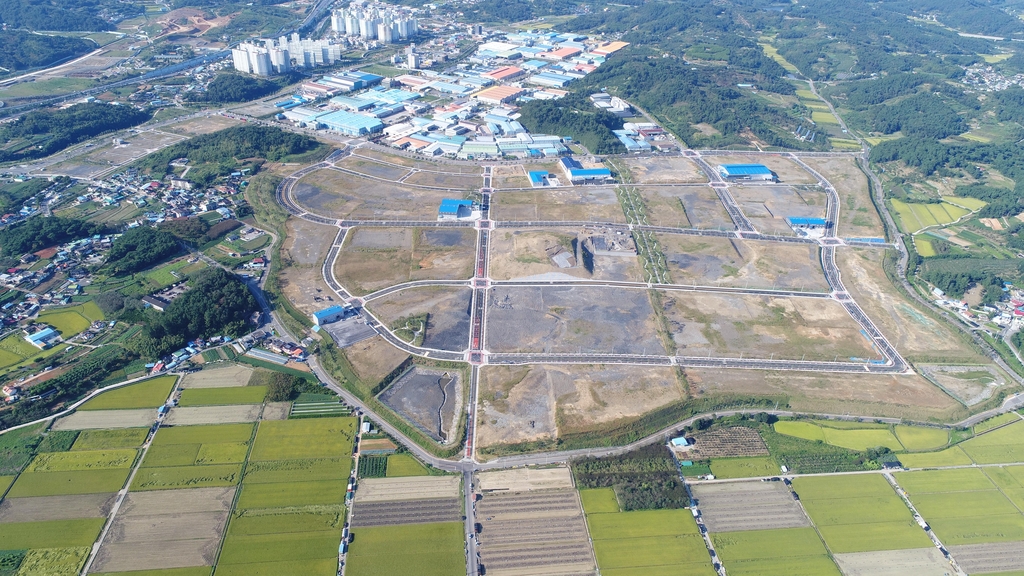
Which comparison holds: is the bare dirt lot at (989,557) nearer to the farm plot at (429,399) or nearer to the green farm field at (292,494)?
the farm plot at (429,399)

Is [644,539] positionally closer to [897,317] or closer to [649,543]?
[649,543]

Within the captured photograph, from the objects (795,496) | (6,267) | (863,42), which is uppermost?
(863,42)

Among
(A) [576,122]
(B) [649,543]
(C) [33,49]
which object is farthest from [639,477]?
(C) [33,49]

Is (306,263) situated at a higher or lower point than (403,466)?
higher

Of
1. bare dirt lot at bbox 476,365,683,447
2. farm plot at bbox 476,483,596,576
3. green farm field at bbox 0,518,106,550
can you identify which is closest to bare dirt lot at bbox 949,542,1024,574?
bare dirt lot at bbox 476,365,683,447

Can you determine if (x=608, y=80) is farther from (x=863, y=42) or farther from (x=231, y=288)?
(x=231, y=288)

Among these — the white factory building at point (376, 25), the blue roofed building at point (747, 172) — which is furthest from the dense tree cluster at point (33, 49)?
the blue roofed building at point (747, 172)

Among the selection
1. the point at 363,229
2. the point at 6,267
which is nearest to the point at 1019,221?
the point at 363,229
